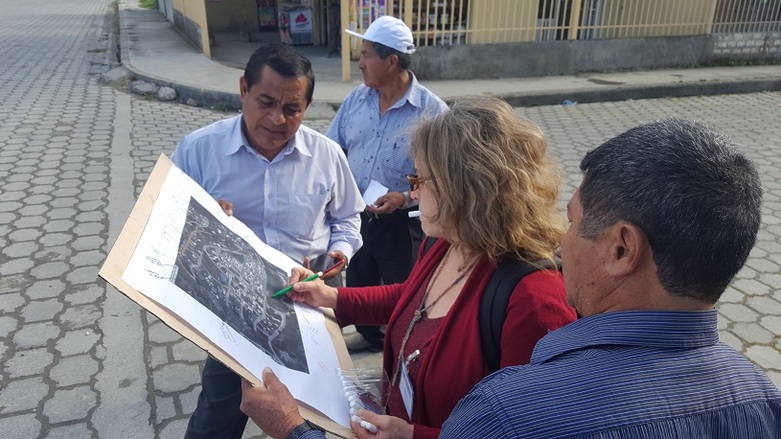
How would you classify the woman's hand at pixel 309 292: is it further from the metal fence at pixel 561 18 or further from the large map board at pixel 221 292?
the metal fence at pixel 561 18

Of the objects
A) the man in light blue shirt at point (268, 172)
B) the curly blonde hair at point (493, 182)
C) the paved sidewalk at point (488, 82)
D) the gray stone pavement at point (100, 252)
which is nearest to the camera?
the curly blonde hair at point (493, 182)

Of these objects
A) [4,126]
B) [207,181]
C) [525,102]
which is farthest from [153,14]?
[207,181]

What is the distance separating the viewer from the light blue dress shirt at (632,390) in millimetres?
774

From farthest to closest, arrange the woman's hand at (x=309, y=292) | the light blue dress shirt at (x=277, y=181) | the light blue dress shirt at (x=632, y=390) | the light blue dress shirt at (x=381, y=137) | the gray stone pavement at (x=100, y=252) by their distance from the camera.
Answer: the light blue dress shirt at (x=381, y=137)
the gray stone pavement at (x=100, y=252)
the light blue dress shirt at (x=277, y=181)
the woman's hand at (x=309, y=292)
the light blue dress shirt at (x=632, y=390)

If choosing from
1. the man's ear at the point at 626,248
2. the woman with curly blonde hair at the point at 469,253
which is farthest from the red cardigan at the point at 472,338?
the man's ear at the point at 626,248

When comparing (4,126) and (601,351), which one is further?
(4,126)

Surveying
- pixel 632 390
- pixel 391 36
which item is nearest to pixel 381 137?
pixel 391 36

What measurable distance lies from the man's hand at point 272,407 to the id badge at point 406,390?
0.31 metres

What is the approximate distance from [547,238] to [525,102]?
315 inches

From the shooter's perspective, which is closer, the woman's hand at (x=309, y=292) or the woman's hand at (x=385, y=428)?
the woman's hand at (x=385, y=428)

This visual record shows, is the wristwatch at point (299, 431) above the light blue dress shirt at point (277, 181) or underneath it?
underneath

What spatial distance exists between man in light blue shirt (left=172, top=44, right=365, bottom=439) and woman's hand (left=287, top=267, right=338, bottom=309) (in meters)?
0.35

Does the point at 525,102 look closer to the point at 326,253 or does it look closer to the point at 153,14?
the point at 326,253

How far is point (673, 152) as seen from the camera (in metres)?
0.84
